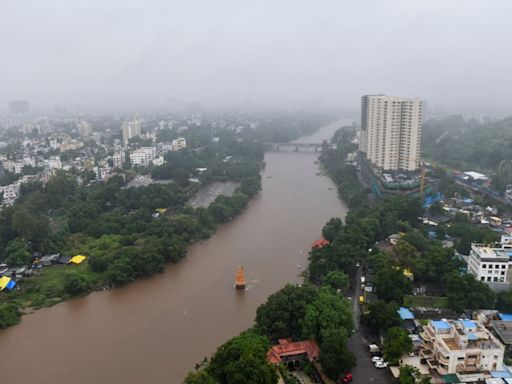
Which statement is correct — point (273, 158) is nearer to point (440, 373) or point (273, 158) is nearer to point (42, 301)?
point (42, 301)

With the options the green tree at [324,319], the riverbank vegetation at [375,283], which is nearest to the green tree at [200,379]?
the riverbank vegetation at [375,283]

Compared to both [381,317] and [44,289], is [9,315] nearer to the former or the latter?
[44,289]

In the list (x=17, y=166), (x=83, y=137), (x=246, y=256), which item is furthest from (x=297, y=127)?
(x=246, y=256)

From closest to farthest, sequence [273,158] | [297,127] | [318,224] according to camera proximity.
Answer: [318,224] → [273,158] → [297,127]

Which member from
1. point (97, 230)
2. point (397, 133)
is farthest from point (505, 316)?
point (397, 133)

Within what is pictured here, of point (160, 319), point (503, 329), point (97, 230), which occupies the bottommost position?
point (160, 319)

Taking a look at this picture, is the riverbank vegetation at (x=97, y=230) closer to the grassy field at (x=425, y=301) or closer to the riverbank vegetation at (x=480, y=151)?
the grassy field at (x=425, y=301)
